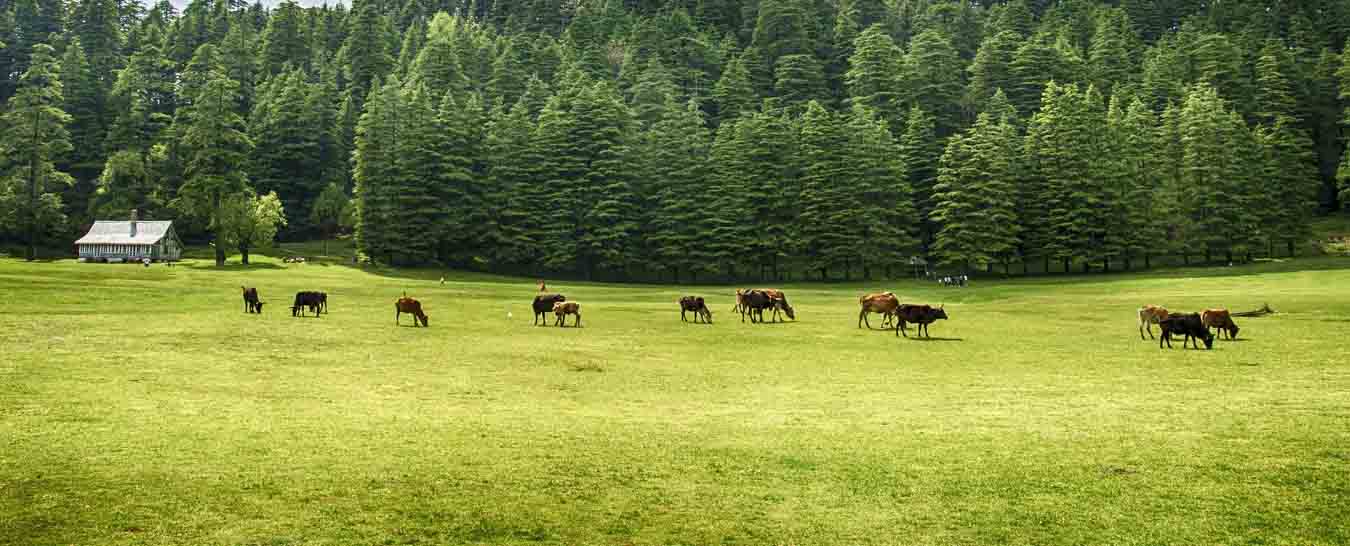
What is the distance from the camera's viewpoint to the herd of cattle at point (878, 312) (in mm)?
27594

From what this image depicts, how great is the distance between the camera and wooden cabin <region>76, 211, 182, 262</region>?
85250mm

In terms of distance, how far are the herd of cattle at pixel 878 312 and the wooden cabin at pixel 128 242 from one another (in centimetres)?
5713

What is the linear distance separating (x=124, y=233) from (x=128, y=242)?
6.95 feet

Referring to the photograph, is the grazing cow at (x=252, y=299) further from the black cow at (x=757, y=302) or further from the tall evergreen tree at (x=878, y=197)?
the tall evergreen tree at (x=878, y=197)

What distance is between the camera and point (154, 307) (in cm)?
3516

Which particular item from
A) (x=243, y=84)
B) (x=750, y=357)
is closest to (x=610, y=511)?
(x=750, y=357)

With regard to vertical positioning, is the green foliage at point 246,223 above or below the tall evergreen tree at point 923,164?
below

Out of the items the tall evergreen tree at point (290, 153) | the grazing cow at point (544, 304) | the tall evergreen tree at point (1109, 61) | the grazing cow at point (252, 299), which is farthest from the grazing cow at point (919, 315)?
the tall evergreen tree at point (290, 153)

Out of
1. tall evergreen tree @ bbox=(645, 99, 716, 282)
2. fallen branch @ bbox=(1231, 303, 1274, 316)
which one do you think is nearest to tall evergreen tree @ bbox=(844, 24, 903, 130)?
tall evergreen tree @ bbox=(645, 99, 716, 282)

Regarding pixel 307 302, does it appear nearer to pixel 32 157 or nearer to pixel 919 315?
pixel 919 315

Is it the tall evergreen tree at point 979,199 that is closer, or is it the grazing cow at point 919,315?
the grazing cow at point 919,315

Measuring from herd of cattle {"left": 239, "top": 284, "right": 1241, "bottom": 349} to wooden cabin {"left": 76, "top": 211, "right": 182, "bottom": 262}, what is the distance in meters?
57.1

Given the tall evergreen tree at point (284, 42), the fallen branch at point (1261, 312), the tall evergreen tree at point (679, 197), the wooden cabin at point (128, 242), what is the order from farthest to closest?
the tall evergreen tree at point (284, 42), the wooden cabin at point (128, 242), the tall evergreen tree at point (679, 197), the fallen branch at point (1261, 312)

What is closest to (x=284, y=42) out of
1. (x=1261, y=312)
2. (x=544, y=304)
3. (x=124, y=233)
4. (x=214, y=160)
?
(x=124, y=233)
